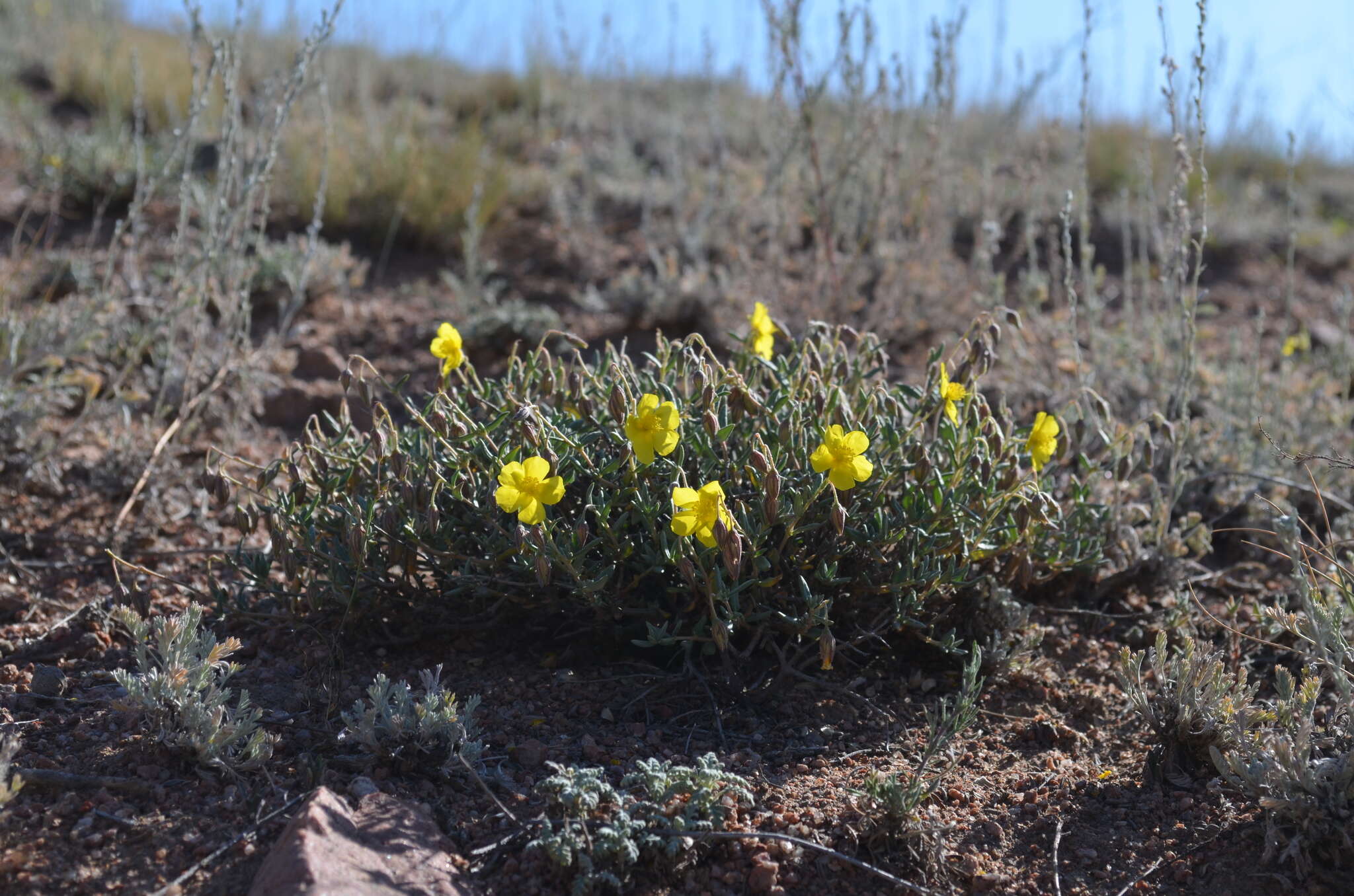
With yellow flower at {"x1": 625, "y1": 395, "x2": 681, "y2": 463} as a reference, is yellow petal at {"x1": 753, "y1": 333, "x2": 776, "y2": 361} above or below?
above

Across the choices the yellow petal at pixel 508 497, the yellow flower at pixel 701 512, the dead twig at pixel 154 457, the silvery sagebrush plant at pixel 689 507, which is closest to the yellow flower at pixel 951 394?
the silvery sagebrush plant at pixel 689 507

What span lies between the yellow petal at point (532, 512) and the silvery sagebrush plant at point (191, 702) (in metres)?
0.57

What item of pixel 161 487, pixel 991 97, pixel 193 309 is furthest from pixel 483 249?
pixel 991 97

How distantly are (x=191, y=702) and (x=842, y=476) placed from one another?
3.99 ft

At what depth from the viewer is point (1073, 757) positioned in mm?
2229

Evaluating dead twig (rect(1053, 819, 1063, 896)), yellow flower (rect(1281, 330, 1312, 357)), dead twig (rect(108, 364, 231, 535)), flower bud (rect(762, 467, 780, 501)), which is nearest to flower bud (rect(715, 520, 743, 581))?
flower bud (rect(762, 467, 780, 501))

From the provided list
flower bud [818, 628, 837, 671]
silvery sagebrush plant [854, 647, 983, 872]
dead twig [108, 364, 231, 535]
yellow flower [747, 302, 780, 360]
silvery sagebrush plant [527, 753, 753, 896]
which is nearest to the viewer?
silvery sagebrush plant [527, 753, 753, 896]

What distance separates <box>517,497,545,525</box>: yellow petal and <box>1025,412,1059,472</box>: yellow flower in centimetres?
106

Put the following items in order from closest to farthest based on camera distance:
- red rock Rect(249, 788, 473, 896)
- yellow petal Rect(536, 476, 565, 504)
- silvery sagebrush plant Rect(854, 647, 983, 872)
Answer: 1. red rock Rect(249, 788, 473, 896)
2. silvery sagebrush plant Rect(854, 647, 983, 872)
3. yellow petal Rect(536, 476, 565, 504)

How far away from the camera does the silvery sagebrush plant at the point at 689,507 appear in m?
2.08

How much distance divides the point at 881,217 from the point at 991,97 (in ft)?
8.19

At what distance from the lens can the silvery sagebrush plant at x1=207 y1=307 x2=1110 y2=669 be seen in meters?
2.08

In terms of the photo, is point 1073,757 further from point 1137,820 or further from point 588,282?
point 588,282

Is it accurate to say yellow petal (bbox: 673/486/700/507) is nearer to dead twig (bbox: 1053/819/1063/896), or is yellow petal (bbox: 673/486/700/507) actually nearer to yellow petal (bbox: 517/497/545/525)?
yellow petal (bbox: 517/497/545/525)
